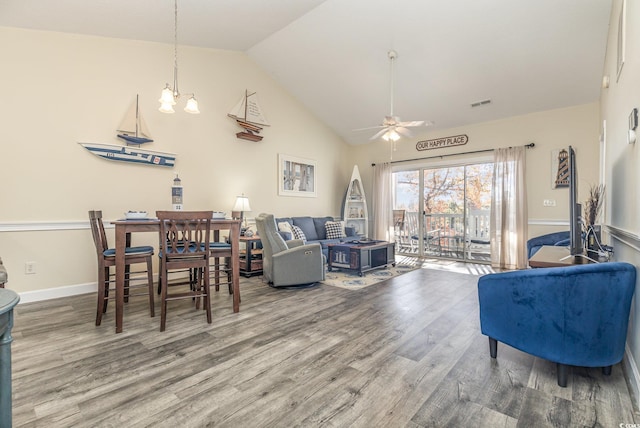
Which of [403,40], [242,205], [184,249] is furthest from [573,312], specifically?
[242,205]

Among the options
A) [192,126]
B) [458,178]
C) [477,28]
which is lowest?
[458,178]

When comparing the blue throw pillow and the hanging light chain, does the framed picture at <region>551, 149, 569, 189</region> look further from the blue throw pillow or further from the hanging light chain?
the hanging light chain

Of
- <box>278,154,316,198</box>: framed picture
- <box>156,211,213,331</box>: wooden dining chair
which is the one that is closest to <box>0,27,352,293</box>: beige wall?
<box>278,154,316,198</box>: framed picture

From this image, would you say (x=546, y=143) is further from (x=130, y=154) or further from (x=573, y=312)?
(x=130, y=154)

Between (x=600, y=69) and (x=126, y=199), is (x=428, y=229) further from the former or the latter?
(x=126, y=199)

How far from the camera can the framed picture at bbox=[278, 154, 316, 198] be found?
19.3ft

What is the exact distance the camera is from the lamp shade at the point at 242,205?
4859 mm

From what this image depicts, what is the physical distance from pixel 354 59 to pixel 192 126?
2729 millimetres

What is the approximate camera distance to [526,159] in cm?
525

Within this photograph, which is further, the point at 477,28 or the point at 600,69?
the point at 600,69

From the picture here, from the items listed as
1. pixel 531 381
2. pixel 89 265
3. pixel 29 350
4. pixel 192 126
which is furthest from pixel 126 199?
pixel 531 381

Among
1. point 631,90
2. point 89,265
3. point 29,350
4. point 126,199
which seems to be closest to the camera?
point 631,90

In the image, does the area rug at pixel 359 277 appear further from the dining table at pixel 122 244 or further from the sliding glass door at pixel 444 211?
the dining table at pixel 122 244

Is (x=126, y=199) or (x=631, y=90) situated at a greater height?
(x=631, y=90)
